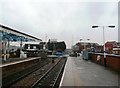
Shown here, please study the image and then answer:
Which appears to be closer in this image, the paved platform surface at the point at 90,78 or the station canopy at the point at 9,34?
Result: the paved platform surface at the point at 90,78

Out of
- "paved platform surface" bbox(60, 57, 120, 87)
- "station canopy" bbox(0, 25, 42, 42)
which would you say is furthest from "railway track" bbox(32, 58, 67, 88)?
"station canopy" bbox(0, 25, 42, 42)

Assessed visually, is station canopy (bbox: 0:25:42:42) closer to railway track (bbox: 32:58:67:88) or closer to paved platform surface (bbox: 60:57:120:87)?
railway track (bbox: 32:58:67:88)

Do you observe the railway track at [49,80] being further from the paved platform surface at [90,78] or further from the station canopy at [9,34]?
the station canopy at [9,34]

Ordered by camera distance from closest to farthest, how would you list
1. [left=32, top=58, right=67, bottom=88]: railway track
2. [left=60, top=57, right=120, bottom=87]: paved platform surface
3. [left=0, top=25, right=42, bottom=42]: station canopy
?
[left=60, top=57, right=120, bottom=87]: paved platform surface < [left=32, top=58, right=67, bottom=88]: railway track < [left=0, top=25, right=42, bottom=42]: station canopy

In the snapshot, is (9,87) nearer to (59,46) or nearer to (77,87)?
(77,87)

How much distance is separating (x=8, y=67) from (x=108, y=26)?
15.9 metres

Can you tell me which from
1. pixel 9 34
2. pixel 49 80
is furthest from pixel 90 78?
pixel 9 34

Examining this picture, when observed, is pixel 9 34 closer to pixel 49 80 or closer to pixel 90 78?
pixel 49 80

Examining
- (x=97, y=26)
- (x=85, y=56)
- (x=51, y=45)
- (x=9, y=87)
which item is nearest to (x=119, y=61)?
(x=9, y=87)

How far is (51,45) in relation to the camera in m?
116

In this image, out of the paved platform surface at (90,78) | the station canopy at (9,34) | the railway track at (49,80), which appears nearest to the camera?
the paved platform surface at (90,78)

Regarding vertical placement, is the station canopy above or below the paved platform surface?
above

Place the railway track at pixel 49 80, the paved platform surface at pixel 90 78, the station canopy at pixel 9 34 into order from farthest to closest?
Answer: the station canopy at pixel 9 34, the railway track at pixel 49 80, the paved platform surface at pixel 90 78

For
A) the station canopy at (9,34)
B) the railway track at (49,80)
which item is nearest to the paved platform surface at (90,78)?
the railway track at (49,80)
